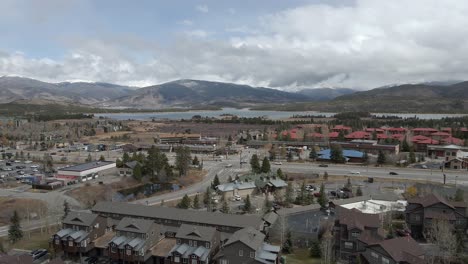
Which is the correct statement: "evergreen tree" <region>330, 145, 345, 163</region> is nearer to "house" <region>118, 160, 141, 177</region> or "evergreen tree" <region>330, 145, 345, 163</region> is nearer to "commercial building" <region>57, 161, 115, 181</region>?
"house" <region>118, 160, 141, 177</region>

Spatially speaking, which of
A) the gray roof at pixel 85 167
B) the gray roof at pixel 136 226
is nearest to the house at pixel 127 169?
the gray roof at pixel 85 167

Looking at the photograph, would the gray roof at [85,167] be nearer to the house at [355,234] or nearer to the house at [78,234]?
the house at [78,234]

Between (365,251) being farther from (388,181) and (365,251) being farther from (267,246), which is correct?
(388,181)

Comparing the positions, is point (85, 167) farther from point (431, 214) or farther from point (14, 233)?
point (431, 214)

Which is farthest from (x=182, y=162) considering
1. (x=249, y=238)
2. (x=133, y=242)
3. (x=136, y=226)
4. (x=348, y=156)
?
(x=348, y=156)

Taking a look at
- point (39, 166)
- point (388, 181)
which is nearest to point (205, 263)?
point (388, 181)

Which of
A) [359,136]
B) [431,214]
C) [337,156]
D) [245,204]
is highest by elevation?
[359,136]
